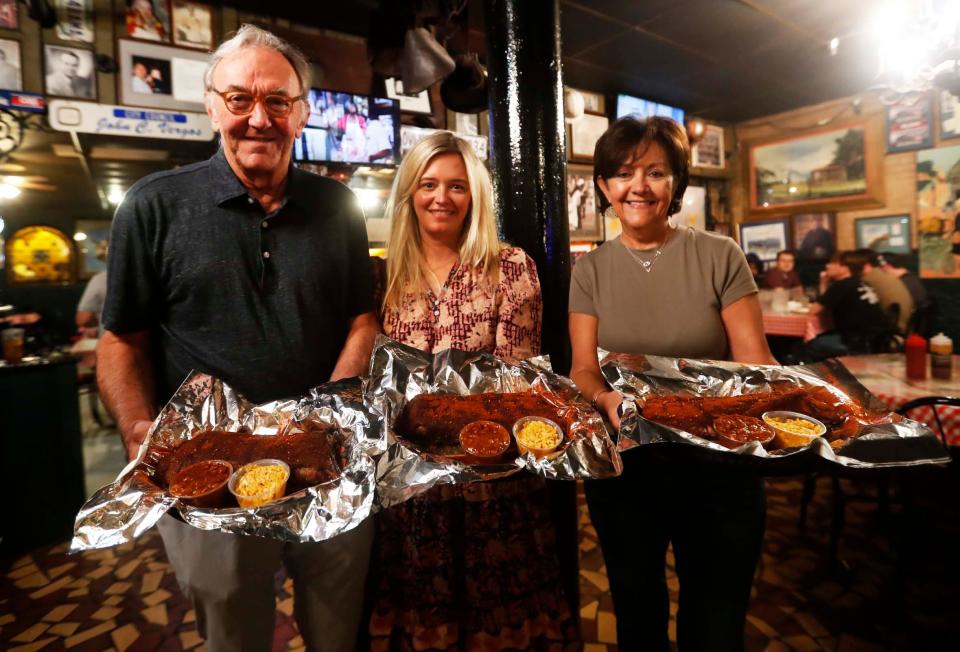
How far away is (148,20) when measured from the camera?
14.4 feet

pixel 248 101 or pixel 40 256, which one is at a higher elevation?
pixel 40 256

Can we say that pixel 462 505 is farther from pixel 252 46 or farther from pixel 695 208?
pixel 695 208

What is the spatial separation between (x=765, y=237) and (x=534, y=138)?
364 inches

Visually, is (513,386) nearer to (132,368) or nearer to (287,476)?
(287,476)

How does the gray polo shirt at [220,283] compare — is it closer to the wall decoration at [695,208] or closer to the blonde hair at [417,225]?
the blonde hair at [417,225]

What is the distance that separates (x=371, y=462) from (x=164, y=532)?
87 centimetres

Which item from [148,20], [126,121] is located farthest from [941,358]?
[148,20]

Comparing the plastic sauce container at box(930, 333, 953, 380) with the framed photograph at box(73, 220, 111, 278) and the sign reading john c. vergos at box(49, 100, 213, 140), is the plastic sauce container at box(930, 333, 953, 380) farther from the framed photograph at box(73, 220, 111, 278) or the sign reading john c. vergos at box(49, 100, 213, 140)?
the framed photograph at box(73, 220, 111, 278)

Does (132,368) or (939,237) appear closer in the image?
(132,368)

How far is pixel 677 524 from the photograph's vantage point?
1662mm

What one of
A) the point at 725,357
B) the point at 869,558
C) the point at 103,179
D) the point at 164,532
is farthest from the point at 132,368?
the point at 103,179

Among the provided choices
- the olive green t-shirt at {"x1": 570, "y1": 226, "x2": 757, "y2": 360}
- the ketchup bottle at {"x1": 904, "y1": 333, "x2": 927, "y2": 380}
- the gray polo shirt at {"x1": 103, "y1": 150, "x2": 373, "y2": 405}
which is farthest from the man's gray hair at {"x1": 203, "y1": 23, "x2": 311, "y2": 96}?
the ketchup bottle at {"x1": 904, "y1": 333, "x2": 927, "y2": 380}

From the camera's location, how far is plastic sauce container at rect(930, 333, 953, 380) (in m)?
3.08

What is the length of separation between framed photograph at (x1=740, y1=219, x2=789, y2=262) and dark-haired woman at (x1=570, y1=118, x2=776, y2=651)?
905cm
